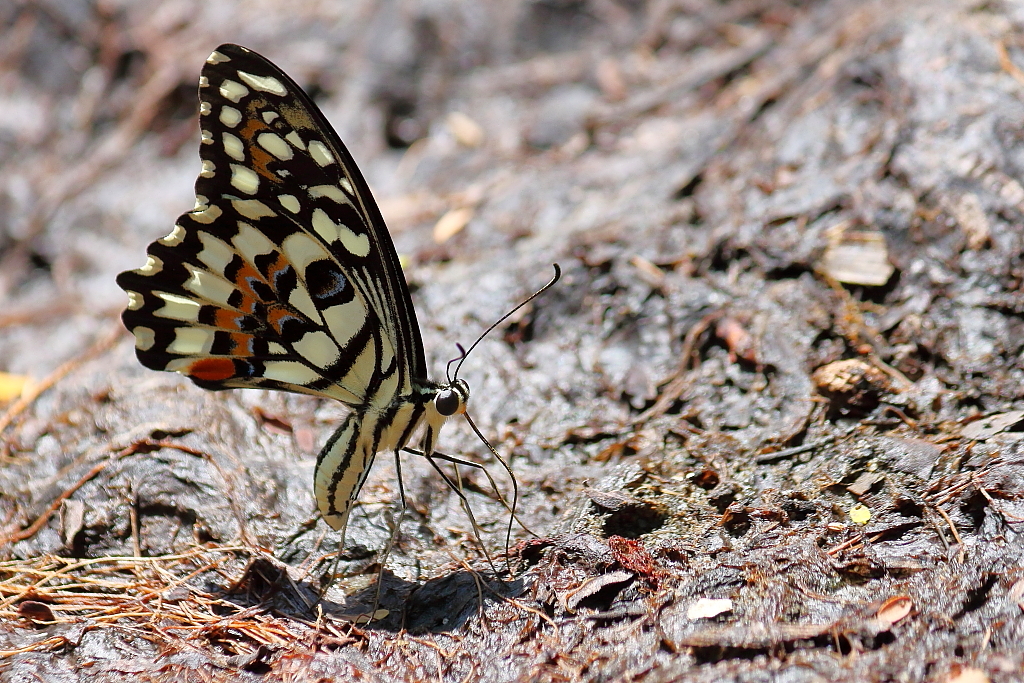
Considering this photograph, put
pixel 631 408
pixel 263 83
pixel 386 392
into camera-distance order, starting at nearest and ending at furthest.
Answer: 1. pixel 263 83
2. pixel 386 392
3. pixel 631 408

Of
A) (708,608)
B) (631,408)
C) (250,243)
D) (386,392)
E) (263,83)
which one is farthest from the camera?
(631,408)

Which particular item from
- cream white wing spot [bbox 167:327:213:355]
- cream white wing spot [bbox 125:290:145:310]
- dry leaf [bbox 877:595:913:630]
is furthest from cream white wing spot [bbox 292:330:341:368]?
dry leaf [bbox 877:595:913:630]

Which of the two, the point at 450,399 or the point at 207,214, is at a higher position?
the point at 207,214

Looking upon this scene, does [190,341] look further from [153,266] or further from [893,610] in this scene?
[893,610]

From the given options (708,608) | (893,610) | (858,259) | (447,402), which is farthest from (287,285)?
(858,259)

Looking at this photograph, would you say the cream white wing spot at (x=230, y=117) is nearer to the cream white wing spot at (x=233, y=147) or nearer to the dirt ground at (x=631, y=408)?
the cream white wing spot at (x=233, y=147)

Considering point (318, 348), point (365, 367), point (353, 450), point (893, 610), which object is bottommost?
point (893, 610)
